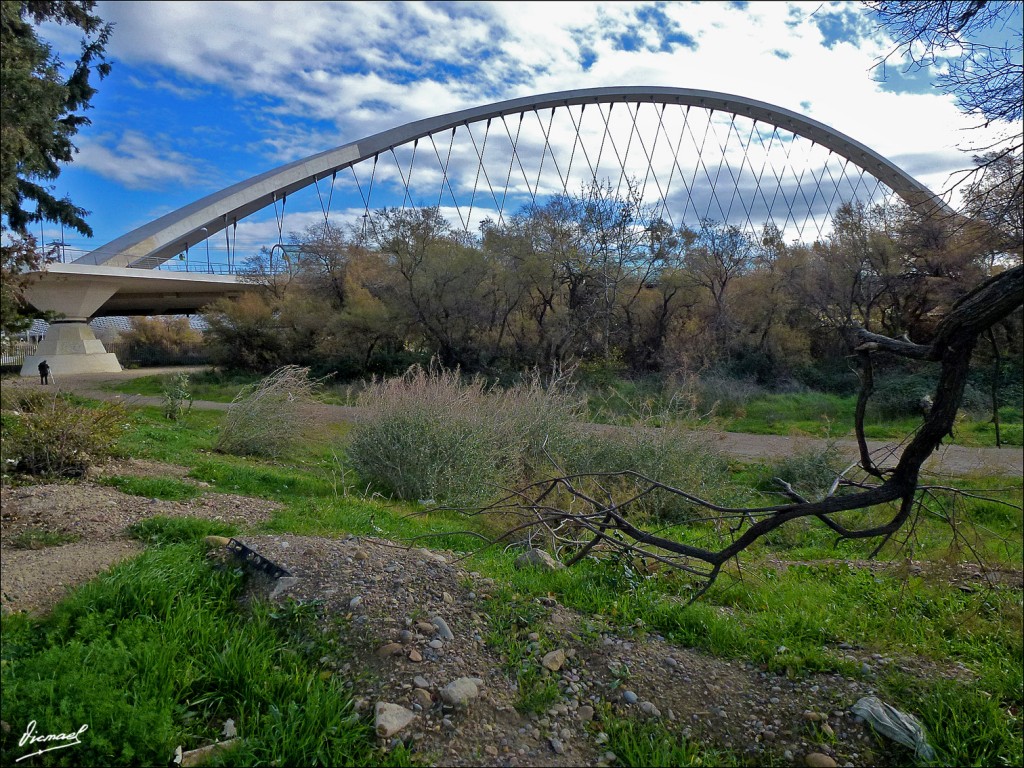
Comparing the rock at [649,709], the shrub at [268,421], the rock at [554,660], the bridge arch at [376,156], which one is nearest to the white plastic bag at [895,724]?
the rock at [649,709]

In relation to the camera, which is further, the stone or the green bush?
the green bush

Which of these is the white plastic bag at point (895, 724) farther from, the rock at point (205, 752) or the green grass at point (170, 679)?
the rock at point (205, 752)

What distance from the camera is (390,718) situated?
3068 mm

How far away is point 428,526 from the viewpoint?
21.7 ft

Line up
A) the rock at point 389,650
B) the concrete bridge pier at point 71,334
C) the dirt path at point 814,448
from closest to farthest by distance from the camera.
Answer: the rock at point 389,650
the dirt path at point 814,448
the concrete bridge pier at point 71,334

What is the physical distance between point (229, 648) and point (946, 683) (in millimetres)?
3648

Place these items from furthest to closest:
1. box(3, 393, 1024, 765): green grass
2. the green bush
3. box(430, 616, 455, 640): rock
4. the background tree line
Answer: the background tree line → the green bush → box(430, 616, 455, 640): rock → box(3, 393, 1024, 765): green grass

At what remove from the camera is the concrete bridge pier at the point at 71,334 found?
127ft

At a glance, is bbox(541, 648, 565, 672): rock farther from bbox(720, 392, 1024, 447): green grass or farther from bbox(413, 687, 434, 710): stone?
bbox(720, 392, 1024, 447): green grass

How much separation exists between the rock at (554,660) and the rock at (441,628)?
528 millimetres

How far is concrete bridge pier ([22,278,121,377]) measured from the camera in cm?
3869

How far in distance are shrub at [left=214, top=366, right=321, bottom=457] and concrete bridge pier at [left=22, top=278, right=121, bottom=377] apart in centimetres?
3260

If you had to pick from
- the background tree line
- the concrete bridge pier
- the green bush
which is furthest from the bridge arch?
the green bush

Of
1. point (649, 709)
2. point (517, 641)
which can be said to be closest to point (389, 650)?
point (517, 641)
